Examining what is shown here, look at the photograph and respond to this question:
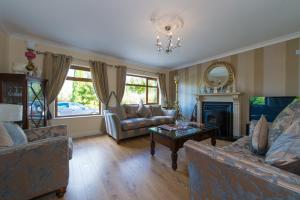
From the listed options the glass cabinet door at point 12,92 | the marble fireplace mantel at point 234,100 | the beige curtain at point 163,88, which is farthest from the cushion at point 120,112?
the marble fireplace mantel at point 234,100

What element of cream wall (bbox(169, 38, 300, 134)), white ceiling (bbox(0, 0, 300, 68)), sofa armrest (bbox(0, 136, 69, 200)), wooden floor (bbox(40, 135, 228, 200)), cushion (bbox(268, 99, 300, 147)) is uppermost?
white ceiling (bbox(0, 0, 300, 68))

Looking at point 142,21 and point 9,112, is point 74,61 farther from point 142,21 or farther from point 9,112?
point 9,112

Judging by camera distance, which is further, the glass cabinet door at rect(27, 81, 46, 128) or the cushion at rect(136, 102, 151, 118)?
the cushion at rect(136, 102, 151, 118)

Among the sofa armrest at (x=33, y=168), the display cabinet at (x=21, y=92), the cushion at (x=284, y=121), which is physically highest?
the display cabinet at (x=21, y=92)

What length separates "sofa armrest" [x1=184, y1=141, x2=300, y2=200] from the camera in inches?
25.1

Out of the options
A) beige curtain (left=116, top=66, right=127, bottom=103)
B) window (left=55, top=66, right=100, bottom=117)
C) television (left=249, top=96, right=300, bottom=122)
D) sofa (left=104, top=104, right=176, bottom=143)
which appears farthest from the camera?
beige curtain (left=116, top=66, right=127, bottom=103)

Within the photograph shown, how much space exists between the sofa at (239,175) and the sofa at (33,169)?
1333mm

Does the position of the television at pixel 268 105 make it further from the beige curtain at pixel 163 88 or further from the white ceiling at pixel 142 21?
the beige curtain at pixel 163 88

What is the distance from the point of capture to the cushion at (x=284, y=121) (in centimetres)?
136

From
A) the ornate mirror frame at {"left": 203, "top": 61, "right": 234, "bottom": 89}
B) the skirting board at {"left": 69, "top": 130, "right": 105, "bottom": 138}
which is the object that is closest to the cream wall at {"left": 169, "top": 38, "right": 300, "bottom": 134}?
the ornate mirror frame at {"left": 203, "top": 61, "right": 234, "bottom": 89}

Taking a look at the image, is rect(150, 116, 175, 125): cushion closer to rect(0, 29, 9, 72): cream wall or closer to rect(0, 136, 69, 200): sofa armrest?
rect(0, 136, 69, 200): sofa armrest

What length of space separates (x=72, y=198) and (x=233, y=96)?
4032 millimetres

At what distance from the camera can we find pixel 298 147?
2.66 feet

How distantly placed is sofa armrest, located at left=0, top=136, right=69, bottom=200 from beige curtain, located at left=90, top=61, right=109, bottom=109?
105 inches
